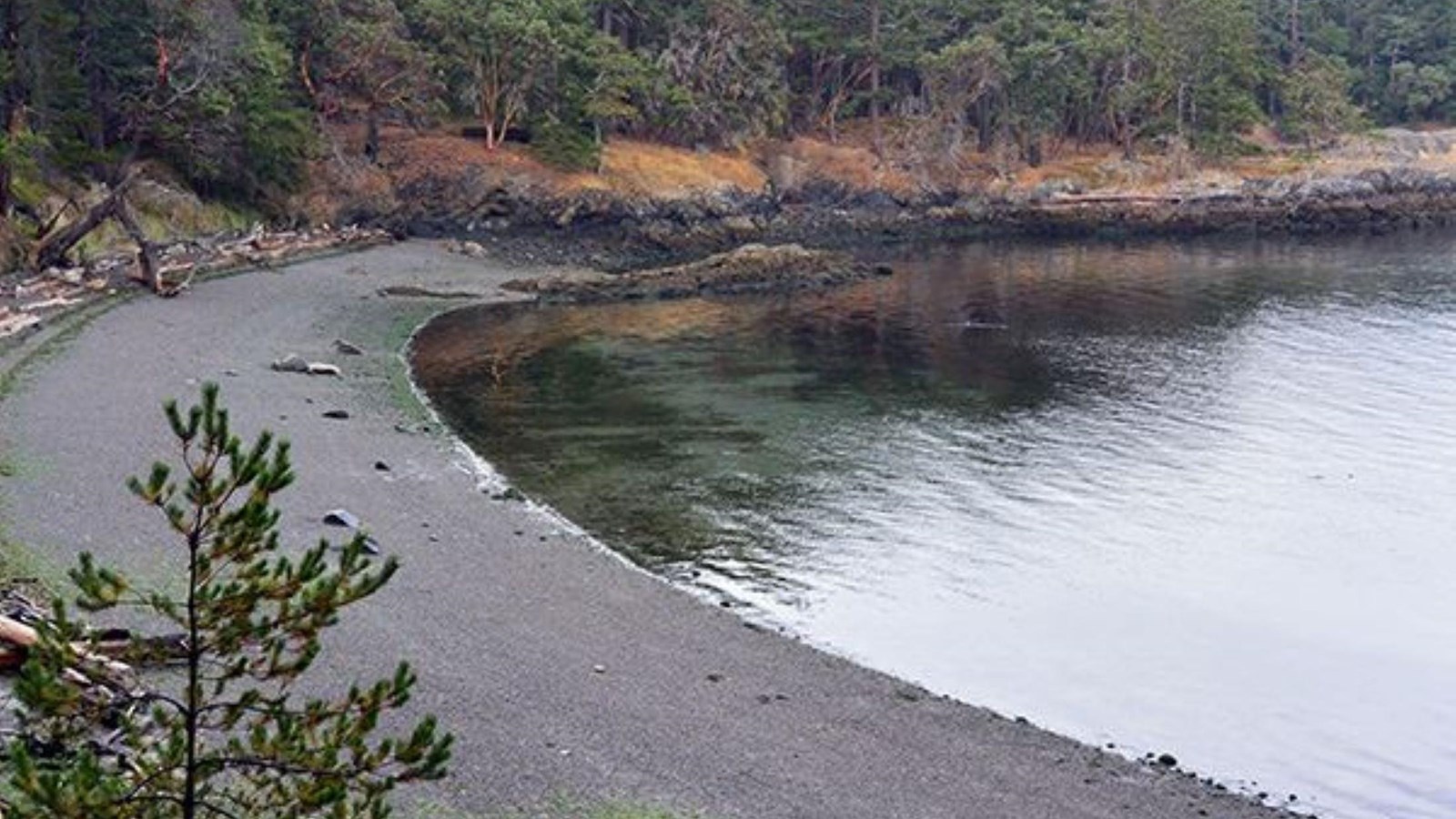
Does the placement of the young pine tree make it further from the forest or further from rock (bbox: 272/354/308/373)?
the forest

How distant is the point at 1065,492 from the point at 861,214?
51.6 m

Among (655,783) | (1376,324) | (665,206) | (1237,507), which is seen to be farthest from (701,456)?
(665,206)

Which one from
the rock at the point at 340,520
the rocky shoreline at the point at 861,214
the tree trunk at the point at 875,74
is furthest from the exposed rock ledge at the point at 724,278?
the rock at the point at 340,520

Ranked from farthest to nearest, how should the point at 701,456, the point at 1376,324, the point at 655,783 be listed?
the point at 1376,324 → the point at 701,456 → the point at 655,783

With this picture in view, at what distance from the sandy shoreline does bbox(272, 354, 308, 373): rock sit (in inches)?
167

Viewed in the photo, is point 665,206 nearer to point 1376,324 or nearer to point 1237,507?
point 1376,324

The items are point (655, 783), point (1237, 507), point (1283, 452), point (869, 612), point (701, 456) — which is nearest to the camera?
point (655, 783)

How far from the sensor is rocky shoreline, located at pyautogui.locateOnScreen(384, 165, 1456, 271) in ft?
211

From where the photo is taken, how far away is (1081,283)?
195ft

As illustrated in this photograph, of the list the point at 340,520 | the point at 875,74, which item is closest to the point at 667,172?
the point at 875,74

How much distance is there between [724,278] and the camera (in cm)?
5547

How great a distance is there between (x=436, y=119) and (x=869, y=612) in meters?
54.9

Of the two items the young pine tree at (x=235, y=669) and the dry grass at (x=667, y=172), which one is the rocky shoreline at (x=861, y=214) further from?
the young pine tree at (x=235, y=669)

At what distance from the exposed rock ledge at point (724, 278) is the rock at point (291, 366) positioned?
58.5ft
